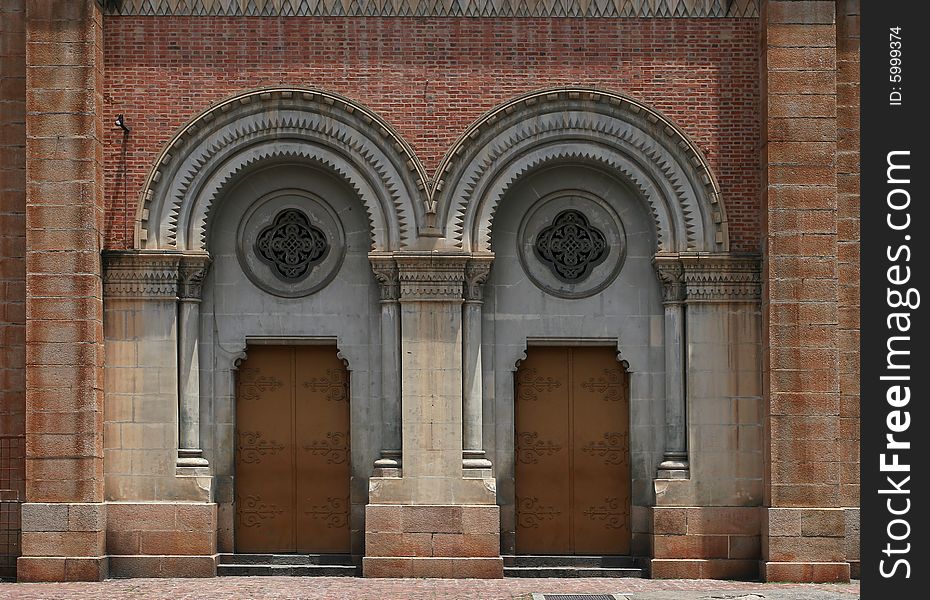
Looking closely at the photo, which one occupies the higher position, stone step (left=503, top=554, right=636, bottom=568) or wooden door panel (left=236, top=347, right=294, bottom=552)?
wooden door panel (left=236, top=347, right=294, bottom=552)

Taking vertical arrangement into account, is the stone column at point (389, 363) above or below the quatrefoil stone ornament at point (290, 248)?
below

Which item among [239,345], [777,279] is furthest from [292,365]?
[777,279]

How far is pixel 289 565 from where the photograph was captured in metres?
19.2

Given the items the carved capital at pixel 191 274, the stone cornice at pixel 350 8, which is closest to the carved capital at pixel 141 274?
the carved capital at pixel 191 274

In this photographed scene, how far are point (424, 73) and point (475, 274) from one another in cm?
250

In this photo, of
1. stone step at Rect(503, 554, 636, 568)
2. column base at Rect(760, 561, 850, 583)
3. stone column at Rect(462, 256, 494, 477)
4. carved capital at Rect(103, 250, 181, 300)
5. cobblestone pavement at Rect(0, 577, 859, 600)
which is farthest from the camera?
stone step at Rect(503, 554, 636, 568)

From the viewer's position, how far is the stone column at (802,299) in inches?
720

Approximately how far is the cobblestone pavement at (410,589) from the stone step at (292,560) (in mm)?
324

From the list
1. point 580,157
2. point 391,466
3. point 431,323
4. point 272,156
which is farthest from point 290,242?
point 580,157

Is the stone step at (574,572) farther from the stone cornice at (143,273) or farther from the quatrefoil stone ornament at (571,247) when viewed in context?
the stone cornice at (143,273)

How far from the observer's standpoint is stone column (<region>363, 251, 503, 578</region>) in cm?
1873

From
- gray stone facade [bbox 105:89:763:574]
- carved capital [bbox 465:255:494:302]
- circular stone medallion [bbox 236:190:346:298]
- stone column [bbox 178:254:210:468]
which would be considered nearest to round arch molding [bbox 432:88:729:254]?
gray stone facade [bbox 105:89:763:574]

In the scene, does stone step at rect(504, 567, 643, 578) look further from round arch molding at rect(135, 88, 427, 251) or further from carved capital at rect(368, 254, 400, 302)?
round arch molding at rect(135, 88, 427, 251)

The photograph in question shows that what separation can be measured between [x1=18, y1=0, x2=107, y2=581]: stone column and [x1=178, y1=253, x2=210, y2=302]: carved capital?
987 mm
